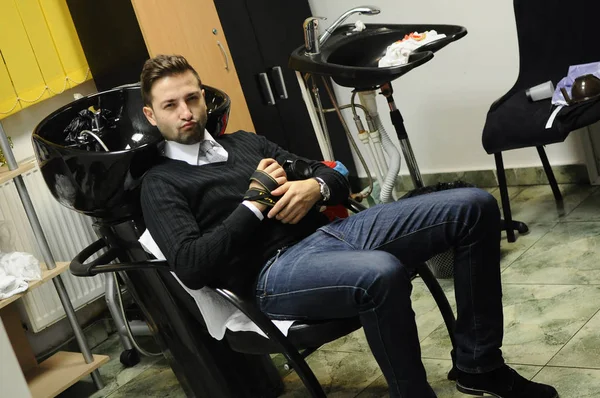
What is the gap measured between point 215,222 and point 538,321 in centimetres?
105

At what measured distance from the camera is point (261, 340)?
6.79 feet

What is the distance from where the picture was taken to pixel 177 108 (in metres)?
2.21

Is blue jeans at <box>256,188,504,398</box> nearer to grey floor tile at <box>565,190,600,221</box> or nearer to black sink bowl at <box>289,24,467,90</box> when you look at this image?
black sink bowl at <box>289,24,467,90</box>

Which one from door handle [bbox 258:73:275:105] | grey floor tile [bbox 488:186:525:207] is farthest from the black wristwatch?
door handle [bbox 258:73:275:105]

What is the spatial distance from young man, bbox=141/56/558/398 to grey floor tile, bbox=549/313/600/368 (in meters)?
0.21

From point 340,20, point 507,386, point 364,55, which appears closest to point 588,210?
point 364,55

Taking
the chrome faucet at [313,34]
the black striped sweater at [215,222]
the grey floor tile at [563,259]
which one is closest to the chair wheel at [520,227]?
the grey floor tile at [563,259]

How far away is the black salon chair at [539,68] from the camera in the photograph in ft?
9.71

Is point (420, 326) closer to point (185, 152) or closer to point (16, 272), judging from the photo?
point (185, 152)

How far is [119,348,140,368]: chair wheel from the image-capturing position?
3.32 m

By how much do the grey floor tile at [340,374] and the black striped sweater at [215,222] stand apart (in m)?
0.57

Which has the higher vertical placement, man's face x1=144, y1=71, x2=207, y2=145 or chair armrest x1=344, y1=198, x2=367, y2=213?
man's face x1=144, y1=71, x2=207, y2=145

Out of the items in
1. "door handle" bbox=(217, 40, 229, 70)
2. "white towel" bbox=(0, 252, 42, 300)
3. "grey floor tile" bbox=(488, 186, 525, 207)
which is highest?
"door handle" bbox=(217, 40, 229, 70)

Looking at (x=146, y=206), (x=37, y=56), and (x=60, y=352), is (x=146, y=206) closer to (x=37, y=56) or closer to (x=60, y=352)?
(x=60, y=352)
